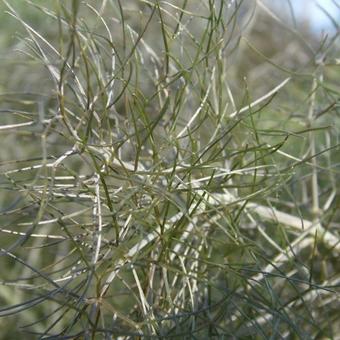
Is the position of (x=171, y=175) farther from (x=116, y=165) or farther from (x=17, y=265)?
(x=17, y=265)

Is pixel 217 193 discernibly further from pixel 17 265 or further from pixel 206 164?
pixel 17 265

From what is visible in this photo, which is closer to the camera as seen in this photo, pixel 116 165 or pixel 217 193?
pixel 116 165

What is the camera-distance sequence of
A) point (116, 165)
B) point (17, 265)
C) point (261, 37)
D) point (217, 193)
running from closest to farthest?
point (116, 165)
point (217, 193)
point (17, 265)
point (261, 37)

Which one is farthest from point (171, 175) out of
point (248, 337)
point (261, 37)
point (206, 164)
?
point (261, 37)

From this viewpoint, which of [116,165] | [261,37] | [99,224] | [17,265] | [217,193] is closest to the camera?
[99,224]

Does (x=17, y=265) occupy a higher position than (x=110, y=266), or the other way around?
(x=110, y=266)

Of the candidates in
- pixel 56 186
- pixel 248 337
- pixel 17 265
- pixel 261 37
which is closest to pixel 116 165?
pixel 56 186

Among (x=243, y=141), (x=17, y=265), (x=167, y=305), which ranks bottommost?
(x=17, y=265)
